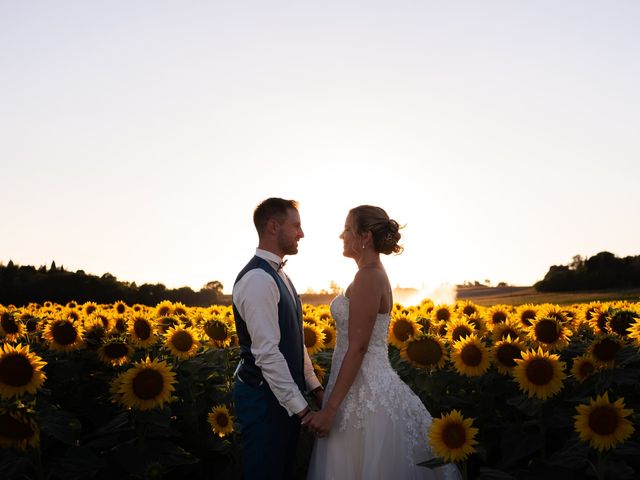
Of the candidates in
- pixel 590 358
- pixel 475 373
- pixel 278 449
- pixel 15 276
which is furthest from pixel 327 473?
pixel 15 276

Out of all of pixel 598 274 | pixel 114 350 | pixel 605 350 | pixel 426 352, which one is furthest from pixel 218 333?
pixel 598 274

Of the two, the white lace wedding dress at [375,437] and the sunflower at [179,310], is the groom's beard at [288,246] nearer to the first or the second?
the white lace wedding dress at [375,437]

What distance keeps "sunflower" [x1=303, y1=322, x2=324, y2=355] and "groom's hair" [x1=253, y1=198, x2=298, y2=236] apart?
3.09 m

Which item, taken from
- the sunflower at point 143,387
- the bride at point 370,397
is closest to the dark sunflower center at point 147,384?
the sunflower at point 143,387

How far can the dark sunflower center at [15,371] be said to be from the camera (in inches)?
223

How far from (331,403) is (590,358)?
7.42 ft

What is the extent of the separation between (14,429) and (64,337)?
2.17 meters

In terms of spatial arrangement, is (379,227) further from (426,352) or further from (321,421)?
(321,421)

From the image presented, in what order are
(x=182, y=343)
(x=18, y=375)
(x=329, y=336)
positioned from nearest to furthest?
(x=18, y=375) < (x=182, y=343) < (x=329, y=336)

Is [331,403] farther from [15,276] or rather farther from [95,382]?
[15,276]

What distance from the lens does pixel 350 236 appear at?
6.00 metres

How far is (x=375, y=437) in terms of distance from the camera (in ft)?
19.0

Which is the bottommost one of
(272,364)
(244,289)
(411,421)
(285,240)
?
(411,421)

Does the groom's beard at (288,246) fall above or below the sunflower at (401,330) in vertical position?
above
